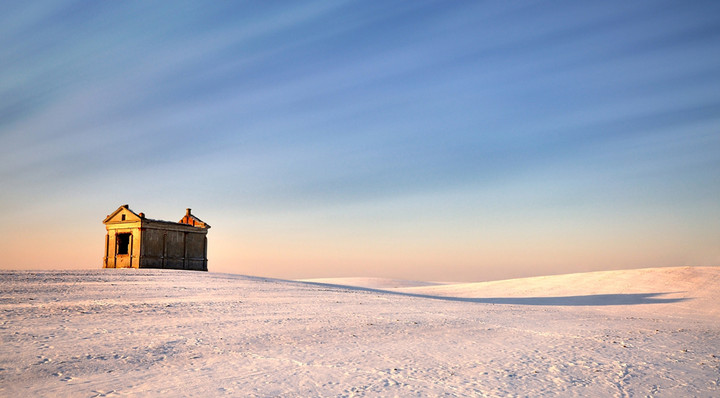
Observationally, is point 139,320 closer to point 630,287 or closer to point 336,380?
point 336,380

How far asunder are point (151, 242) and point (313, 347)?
26.3 meters

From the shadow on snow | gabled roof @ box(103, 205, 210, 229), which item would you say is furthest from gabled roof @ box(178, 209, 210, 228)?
the shadow on snow

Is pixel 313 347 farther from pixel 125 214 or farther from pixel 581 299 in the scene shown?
pixel 125 214

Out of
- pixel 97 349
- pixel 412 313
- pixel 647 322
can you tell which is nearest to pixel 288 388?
pixel 97 349

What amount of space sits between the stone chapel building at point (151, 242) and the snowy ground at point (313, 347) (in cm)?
1240

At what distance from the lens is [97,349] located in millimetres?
8883

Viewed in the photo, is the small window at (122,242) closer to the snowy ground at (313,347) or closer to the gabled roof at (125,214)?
the gabled roof at (125,214)

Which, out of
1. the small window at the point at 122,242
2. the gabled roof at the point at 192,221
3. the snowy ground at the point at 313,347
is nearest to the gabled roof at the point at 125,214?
the small window at the point at 122,242

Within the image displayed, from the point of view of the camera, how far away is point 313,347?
10.0 meters

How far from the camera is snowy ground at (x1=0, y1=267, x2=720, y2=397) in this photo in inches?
291

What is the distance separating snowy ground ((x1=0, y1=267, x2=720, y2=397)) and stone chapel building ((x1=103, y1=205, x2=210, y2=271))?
1240cm

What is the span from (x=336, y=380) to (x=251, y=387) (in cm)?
131

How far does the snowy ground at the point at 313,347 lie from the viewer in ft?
24.3

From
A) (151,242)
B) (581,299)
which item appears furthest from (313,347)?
(151,242)
